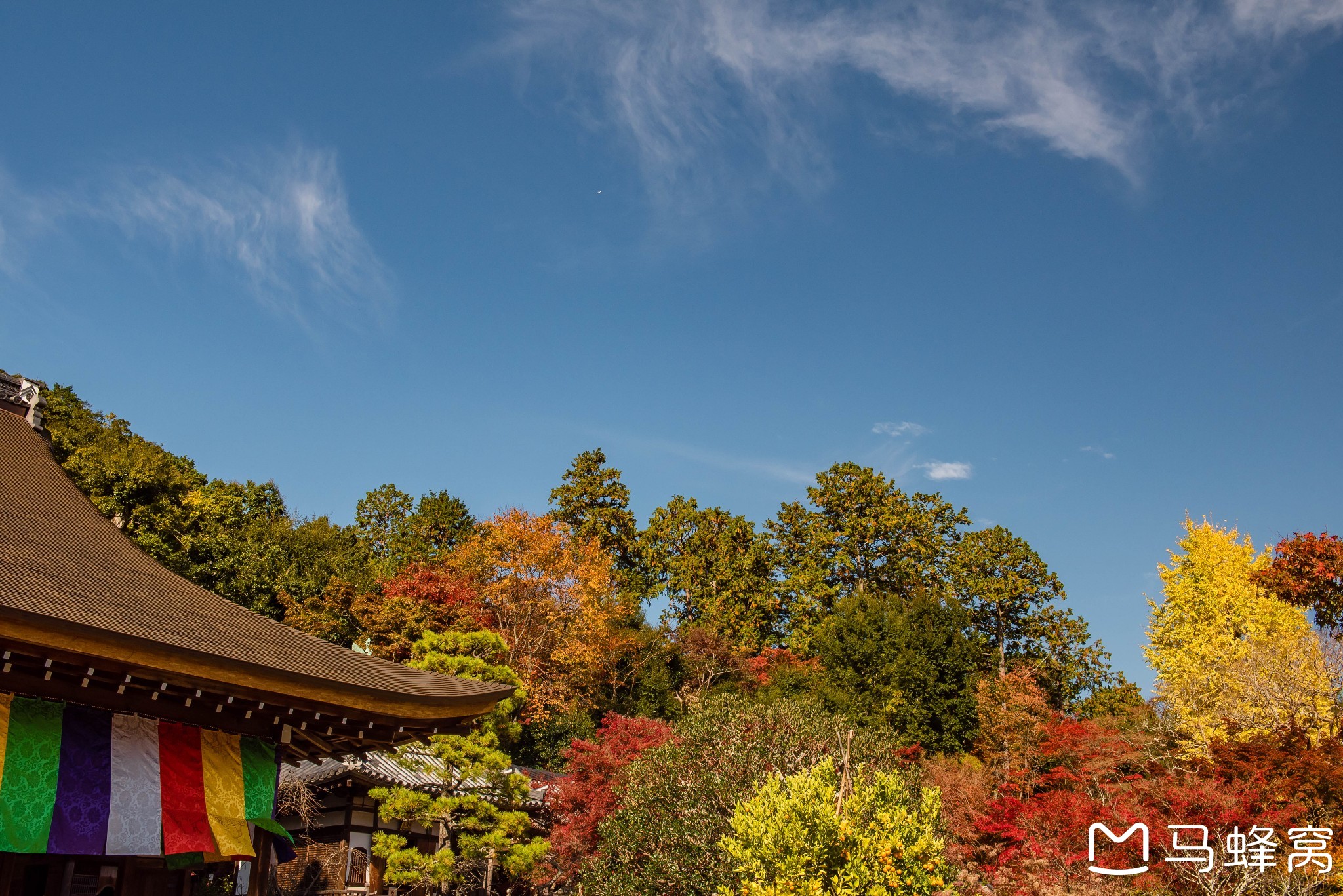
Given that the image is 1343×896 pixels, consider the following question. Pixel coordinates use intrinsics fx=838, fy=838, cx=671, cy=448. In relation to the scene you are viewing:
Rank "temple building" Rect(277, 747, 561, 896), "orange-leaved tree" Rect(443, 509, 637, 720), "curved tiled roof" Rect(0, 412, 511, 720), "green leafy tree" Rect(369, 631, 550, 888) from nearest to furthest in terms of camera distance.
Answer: "curved tiled roof" Rect(0, 412, 511, 720)
"green leafy tree" Rect(369, 631, 550, 888)
"temple building" Rect(277, 747, 561, 896)
"orange-leaved tree" Rect(443, 509, 637, 720)

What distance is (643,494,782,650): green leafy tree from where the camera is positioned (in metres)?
33.9

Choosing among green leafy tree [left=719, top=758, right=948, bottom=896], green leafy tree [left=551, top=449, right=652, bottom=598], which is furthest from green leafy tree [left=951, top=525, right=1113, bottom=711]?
green leafy tree [left=719, top=758, right=948, bottom=896]

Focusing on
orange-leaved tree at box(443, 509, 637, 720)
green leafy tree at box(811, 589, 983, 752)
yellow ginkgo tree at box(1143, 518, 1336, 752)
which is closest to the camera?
yellow ginkgo tree at box(1143, 518, 1336, 752)

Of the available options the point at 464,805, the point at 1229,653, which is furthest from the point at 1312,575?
the point at 464,805

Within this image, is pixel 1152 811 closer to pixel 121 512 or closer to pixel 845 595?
pixel 845 595

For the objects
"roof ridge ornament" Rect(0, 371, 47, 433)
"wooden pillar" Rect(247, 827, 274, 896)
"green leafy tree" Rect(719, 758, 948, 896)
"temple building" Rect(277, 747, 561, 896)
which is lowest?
"temple building" Rect(277, 747, 561, 896)

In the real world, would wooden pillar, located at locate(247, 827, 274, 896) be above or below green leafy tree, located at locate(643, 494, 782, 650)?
below

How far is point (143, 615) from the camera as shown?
565 centimetres

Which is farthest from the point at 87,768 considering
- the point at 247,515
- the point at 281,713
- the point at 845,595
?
the point at 247,515

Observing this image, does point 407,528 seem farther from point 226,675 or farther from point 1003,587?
point 226,675

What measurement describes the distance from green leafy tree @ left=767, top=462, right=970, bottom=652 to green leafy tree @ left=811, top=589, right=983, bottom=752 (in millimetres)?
4157

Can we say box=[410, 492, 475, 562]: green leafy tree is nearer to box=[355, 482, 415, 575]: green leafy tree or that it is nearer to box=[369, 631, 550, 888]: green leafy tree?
box=[355, 482, 415, 575]: green leafy tree

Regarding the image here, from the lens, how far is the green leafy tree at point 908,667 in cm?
2505

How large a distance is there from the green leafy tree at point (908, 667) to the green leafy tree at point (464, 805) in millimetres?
11091
